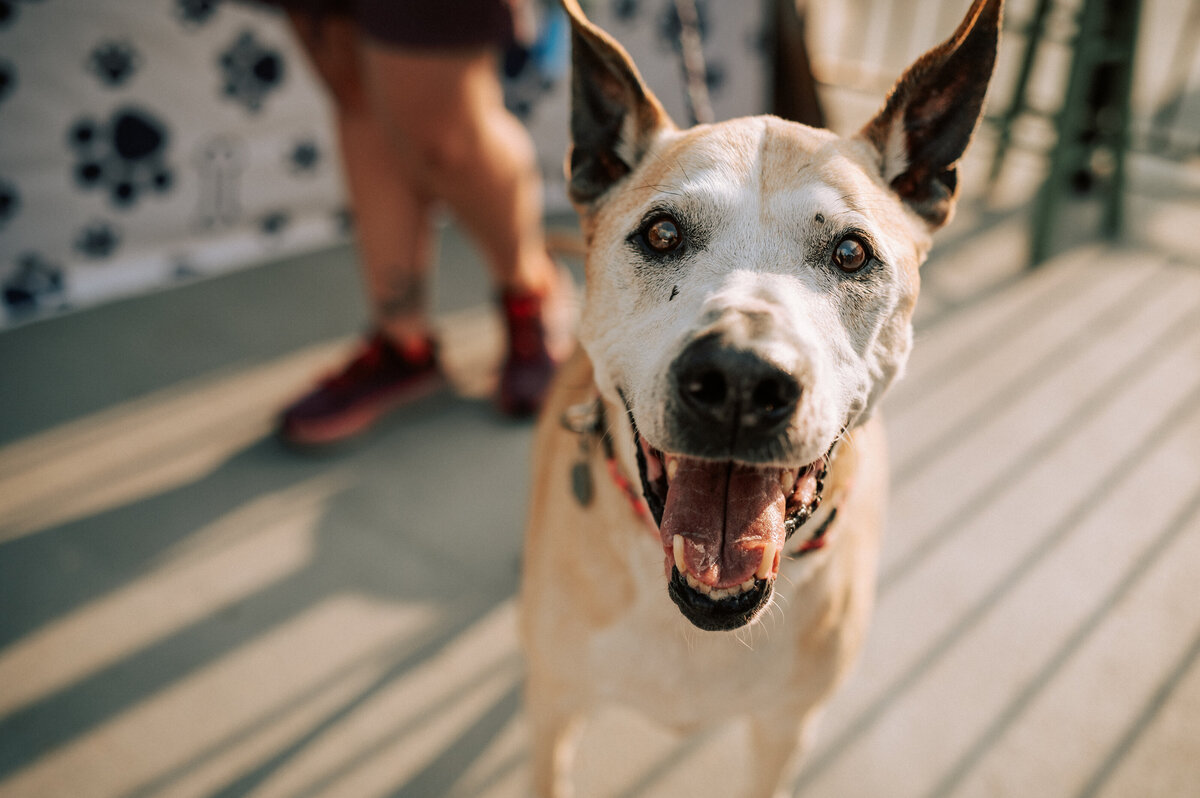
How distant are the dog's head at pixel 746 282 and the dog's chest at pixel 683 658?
0.80 feet

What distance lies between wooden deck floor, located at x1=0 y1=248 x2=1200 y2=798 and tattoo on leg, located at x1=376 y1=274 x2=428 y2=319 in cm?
38

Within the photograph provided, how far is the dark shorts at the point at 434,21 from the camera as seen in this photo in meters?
2.00

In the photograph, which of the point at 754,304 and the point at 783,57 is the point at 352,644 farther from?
the point at 783,57

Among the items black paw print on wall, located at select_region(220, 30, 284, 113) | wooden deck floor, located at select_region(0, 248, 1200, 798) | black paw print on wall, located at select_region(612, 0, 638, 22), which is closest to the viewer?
wooden deck floor, located at select_region(0, 248, 1200, 798)

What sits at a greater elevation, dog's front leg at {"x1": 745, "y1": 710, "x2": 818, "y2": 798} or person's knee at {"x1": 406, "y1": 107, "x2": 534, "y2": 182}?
person's knee at {"x1": 406, "y1": 107, "x2": 534, "y2": 182}

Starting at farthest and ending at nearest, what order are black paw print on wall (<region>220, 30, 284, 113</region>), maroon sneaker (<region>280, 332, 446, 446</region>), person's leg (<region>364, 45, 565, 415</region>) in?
black paw print on wall (<region>220, 30, 284, 113</region>)
maroon sneaker (<region>280, 332, 446, 446</region>)
person's leg (<region>364, 45, 565, 415</region>)

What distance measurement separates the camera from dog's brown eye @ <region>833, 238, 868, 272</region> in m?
1.18

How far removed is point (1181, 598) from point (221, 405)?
120 inches

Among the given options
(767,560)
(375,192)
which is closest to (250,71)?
(375,192)

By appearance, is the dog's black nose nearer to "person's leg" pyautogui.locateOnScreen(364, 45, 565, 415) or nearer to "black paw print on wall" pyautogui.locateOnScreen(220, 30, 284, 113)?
"person's leg" pyautogui.locateOnScreen(364, 45, 565, 415)

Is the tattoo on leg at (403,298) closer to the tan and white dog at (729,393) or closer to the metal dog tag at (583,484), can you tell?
the tan and white dog at (729,393)

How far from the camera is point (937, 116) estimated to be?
1.28m

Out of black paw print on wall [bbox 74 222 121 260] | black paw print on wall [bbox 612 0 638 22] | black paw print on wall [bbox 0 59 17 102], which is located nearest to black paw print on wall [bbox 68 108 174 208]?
black paw print on wall [bbox 74 222 121 260]

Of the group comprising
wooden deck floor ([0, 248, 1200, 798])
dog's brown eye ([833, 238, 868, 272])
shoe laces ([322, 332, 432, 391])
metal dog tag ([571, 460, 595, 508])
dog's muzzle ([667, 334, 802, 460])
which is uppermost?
dog's brown eye ([833, 238, 868, 272])
